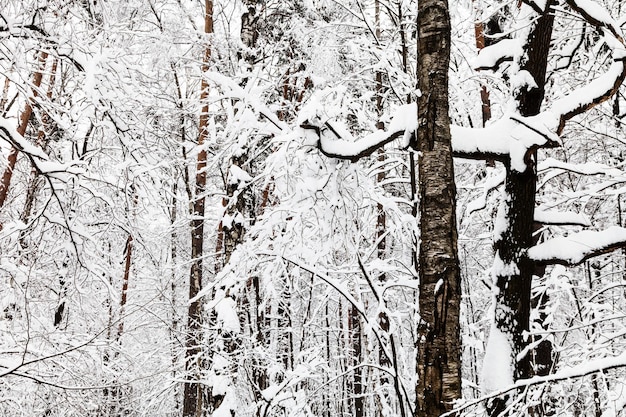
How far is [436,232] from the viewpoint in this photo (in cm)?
306

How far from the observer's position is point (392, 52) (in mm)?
6430

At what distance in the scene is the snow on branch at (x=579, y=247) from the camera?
3673 mm

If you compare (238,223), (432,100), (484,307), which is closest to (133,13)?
(238,223)

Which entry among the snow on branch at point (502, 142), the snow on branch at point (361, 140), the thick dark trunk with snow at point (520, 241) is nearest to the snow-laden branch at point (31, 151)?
the snow on branch at point (361, 140)

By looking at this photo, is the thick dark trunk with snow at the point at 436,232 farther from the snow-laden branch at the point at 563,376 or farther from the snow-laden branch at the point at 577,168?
the snow-laden branch at the point at 577,168

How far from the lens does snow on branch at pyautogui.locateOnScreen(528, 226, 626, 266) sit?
3673 mm

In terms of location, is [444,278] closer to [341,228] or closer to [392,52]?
[341,228]

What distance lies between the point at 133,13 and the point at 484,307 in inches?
262

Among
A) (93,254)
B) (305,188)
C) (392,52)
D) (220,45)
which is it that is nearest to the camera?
(305,188)

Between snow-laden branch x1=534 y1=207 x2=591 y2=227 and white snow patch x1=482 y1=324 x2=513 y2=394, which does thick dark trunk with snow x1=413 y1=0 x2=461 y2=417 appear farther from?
snow-laden branch x1=534 y1=207 x2=591 y2=227

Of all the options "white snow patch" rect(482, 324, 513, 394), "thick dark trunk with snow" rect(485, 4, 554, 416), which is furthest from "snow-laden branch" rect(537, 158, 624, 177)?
"white snow patch" rect(482, 324, 513, 394)

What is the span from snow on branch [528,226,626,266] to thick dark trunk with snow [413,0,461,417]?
3.85 feet

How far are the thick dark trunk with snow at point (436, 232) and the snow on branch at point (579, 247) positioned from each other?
1.17 metres

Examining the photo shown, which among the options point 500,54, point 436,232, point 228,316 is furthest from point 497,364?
point 228,316
